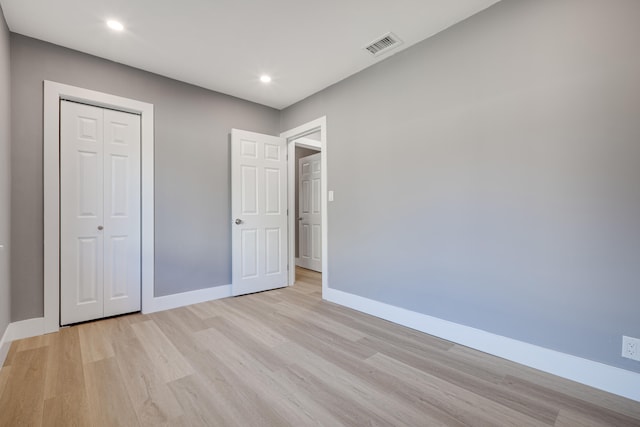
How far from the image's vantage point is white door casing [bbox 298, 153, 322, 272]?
16.7ft

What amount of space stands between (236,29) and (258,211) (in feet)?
6.69

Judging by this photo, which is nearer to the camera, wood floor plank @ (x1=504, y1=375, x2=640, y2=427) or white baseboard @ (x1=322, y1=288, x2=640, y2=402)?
wood floor plank @ (x1=504, y1=375, x2=640, y2=427)

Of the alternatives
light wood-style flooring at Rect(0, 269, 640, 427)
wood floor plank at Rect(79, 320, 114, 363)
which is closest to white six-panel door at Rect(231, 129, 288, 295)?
light wood-style flooring at Rect(0, 269, 640, 427)

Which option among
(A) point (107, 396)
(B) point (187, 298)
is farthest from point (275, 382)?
(B) point (187, 298)

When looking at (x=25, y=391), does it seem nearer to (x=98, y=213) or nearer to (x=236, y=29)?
(x=98, y=213)

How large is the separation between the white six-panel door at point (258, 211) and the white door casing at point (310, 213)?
1.23 metres

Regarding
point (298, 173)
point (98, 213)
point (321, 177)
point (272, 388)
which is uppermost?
point (298, 173)

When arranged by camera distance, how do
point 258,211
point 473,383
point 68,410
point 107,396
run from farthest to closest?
point 258,211, point 473,383, point 107,396, point 68,410

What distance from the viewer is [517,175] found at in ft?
6.34

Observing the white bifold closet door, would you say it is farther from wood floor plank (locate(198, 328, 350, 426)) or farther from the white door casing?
the white door casing

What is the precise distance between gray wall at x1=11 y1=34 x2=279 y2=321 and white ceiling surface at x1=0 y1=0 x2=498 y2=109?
0.59 feet

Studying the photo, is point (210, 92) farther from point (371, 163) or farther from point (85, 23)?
point (371, 163)

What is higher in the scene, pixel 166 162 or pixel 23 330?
pixel 166 162

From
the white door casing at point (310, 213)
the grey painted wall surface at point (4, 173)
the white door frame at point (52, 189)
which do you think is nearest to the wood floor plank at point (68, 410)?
the grey painted wall surface at point (4, 173)
